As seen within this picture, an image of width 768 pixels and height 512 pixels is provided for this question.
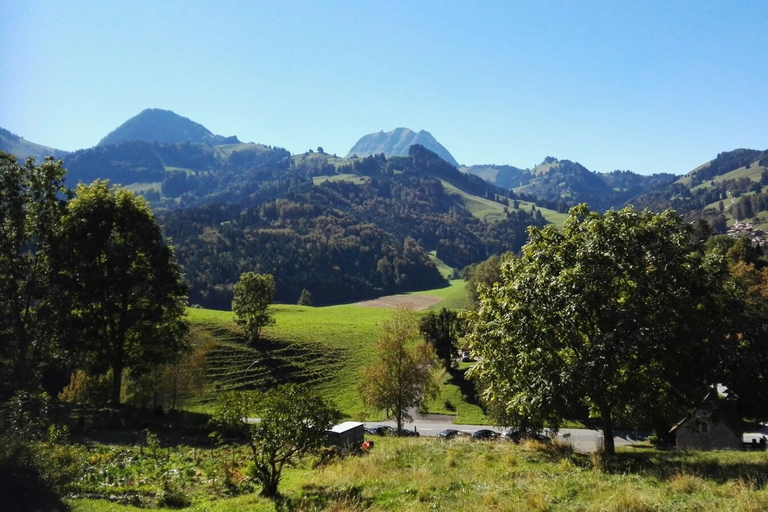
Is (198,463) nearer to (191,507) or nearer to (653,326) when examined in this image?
(191,507)

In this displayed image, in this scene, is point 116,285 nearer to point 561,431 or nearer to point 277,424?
point 277,424

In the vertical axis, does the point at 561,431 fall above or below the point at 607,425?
below

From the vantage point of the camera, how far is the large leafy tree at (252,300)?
78.2 meters

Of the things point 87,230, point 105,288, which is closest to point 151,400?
point 105,288

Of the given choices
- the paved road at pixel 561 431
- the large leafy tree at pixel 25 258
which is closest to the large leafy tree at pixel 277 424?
the large leafy tree at pixel 25 258

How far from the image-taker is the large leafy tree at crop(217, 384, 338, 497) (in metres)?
16.0

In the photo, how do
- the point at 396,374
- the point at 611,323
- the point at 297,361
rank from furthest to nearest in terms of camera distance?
the point at 297,361 → the point at 396,374 → the point at 611,323

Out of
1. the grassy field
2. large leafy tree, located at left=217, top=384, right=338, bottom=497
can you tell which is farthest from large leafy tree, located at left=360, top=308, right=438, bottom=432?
large leafy tree, located at left=217, top=384, right=338, bottom=497

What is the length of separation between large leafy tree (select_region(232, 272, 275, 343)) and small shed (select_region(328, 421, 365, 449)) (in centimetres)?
5056

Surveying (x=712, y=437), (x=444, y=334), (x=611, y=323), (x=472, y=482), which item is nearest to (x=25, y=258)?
(x=472, y=482)

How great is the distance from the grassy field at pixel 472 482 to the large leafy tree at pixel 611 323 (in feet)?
9.03

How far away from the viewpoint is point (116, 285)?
116 ft

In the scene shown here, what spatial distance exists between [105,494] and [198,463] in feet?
22.7

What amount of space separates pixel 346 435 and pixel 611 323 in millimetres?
17763
